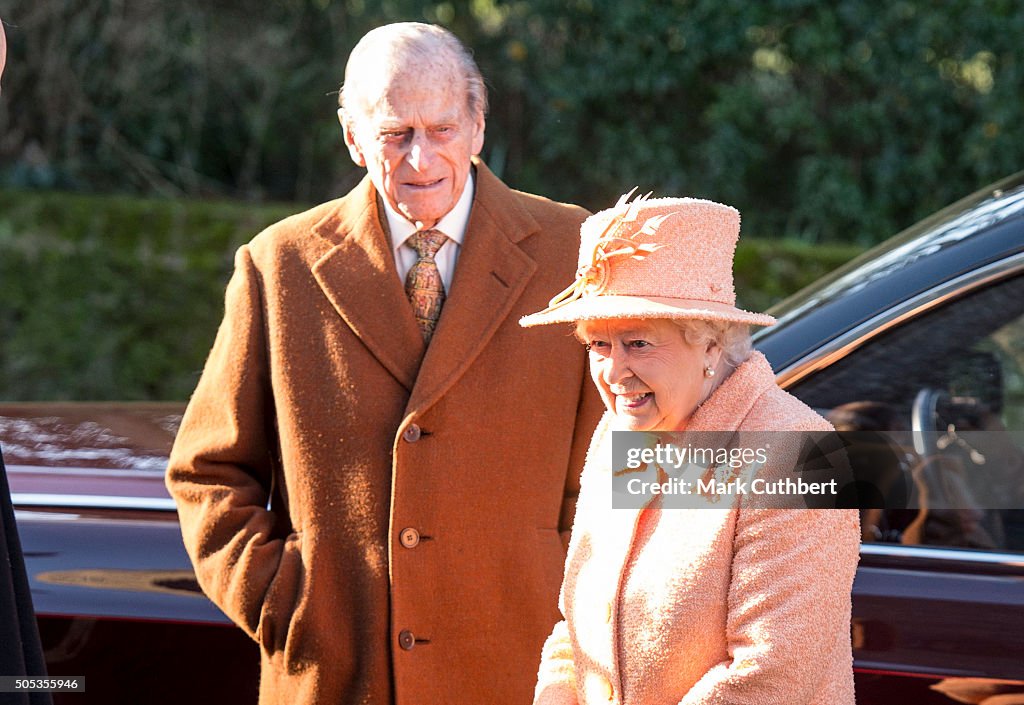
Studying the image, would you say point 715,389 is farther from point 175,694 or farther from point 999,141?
point 999,141

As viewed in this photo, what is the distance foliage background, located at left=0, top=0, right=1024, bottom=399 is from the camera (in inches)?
305

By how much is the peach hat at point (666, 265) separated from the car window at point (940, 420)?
0.75 meters

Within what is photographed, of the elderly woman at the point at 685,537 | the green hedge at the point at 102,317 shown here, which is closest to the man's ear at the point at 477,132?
the elderly woman at the point at 685,537

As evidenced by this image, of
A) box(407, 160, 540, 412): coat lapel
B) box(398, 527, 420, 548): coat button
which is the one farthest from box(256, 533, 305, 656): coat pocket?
box(407, 160, 540, 412): coat lapel

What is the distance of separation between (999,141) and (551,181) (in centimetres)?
274

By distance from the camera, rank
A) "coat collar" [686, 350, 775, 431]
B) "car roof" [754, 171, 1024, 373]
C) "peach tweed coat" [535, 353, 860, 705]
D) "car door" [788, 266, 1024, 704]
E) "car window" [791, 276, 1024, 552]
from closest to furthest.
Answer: "peach tweed coat" [535, 353, 860, 705] → "coat collar" [686, 350, 775, 431] → "car door" [788, 266, 1024, 704] → "car roof" [754, 171, 1024, 373] → "car window" [791, 276, 1024, 552]

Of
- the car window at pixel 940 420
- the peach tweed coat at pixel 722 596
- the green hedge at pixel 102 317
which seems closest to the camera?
the peach tweed coat at pixel 722 596

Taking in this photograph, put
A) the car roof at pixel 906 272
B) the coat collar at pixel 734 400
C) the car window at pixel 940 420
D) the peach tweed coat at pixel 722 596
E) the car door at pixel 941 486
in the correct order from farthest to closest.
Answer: the car window at pixel 940 420 < the car roof at pixel 906 272 < the car door at pixel 941 486 < the coat collar at pixel 734 400 < the peach tweed coat at pixel 722 596

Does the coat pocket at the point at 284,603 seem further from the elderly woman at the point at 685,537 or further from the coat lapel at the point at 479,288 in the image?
the elderly woman at the point at 685,537

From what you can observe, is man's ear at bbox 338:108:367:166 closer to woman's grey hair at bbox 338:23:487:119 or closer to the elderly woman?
woman's grey hair at bbox 338:23:487:119

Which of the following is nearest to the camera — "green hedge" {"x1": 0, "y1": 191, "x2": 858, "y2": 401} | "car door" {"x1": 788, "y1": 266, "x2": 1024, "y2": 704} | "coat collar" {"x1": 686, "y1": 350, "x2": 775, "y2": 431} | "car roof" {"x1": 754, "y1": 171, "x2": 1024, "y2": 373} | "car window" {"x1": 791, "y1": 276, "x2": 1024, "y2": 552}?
"coat collar" {"x1": 686, "y1": 350, "x2": 775, "y2": 431}

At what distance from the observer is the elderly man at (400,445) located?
2629 mm

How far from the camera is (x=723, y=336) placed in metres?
2.11

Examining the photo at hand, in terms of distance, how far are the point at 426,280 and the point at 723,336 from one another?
826mm
